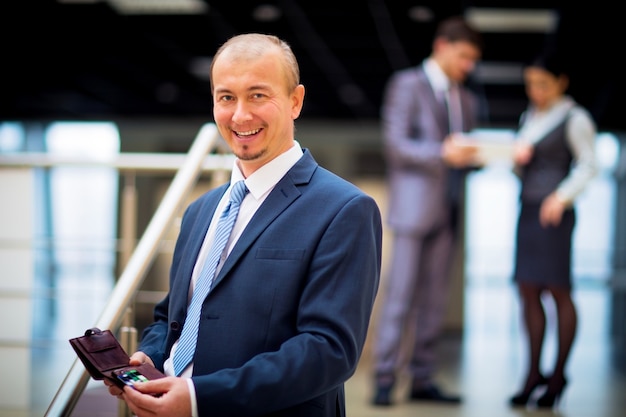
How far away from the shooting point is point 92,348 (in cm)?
146

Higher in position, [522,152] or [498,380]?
[522,152]

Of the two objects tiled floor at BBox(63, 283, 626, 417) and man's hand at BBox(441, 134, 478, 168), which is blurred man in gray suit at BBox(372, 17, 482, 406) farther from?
tiled floor at BBox(63, 283, 626, 417)

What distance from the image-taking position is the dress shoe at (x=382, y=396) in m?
3.44

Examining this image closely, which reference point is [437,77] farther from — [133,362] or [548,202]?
[133,362]

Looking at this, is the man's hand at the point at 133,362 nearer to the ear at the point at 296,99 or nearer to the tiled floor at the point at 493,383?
the ear at the point at 296,99

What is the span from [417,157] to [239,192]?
2127 mm

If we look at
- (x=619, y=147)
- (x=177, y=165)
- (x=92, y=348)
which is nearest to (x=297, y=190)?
(x=92, y=348)

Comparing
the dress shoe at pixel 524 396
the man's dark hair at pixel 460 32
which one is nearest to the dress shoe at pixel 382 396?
the dress shoe at pixel 524 396

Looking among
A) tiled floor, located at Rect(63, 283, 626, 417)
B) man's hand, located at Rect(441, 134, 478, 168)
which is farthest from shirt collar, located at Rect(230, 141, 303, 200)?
man's hand, located at Rect(441, 134, 478, 168)

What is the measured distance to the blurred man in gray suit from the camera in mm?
3578

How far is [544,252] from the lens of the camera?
3.45 meters

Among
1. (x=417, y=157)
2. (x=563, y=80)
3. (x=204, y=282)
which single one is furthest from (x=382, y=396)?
(x=204, y=282)

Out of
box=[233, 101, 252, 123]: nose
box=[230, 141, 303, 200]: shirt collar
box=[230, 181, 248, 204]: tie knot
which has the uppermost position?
box=[233, 101, 252, 123]: nose

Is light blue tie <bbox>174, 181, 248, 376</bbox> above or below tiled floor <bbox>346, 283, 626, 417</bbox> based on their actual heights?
above
